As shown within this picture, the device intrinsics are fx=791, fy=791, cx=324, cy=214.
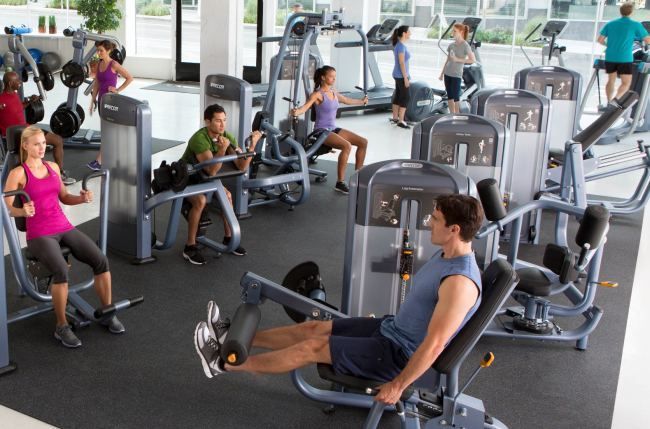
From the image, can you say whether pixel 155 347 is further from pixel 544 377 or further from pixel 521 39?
pixel 521 39

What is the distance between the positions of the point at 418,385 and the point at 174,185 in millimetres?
2500

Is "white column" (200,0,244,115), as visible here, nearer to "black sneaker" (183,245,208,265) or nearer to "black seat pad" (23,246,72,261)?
"black sneaker" (183,245,208,265)

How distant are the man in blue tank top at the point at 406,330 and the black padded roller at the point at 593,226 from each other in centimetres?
96

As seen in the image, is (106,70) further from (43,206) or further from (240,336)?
(240,336)

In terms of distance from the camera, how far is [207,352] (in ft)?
10.2

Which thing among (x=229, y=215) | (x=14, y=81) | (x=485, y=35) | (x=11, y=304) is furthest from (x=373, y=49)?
(x=11, y=304)

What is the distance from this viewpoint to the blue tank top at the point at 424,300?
288cm

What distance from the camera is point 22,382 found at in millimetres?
3707

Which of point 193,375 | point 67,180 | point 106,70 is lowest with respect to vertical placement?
point 193,375

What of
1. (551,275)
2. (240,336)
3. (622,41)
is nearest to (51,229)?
(240,336)

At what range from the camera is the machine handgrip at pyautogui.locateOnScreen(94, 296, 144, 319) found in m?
4.12

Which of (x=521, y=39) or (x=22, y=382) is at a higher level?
(x=521, y=39)

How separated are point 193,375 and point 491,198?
167 centimetres

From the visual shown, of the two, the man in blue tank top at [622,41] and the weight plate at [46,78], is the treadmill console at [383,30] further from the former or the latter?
the weight plate at [46,78]
